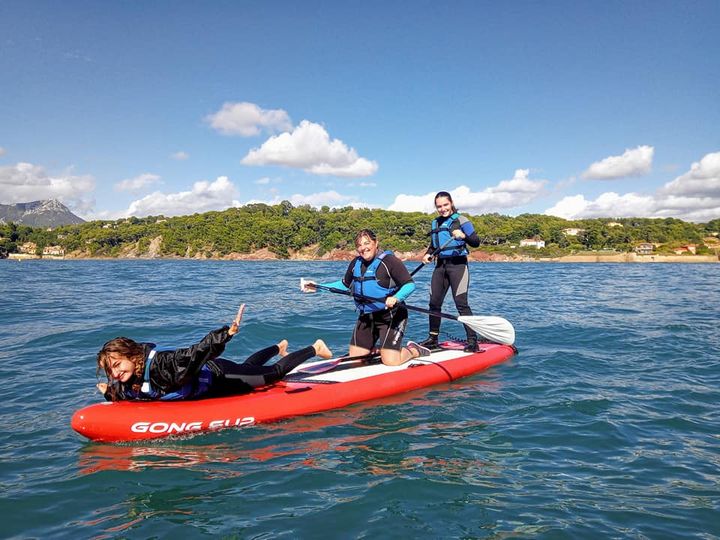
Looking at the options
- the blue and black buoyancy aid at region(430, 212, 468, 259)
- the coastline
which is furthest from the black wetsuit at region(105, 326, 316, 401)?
the coastline

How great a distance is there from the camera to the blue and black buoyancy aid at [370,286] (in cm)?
606

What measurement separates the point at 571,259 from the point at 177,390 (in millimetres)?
82237

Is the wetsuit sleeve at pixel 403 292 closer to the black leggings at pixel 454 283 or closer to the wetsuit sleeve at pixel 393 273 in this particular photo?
the wetsuit sleeve at pixel 393 273

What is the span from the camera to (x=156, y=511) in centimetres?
317

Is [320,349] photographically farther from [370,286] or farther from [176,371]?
[176,371]

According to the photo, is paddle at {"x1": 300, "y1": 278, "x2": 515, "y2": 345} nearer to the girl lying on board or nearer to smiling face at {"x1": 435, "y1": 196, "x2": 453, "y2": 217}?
smiling face at {"x1": 435, "y1": 196, "x2": 453, "y2": 217}

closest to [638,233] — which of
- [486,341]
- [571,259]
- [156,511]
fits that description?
[571,259]

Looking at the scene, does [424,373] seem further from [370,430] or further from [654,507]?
[654,507]

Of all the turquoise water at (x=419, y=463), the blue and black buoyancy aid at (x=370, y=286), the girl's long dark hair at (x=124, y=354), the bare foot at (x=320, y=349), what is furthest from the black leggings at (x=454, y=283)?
the girl's long dark hair at (x=124, y=354)

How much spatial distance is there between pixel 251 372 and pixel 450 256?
3.49 metres

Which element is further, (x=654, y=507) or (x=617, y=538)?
(x=654, y=507)

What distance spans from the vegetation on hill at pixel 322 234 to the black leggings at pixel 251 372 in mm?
83008

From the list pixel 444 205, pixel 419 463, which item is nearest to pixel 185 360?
pixel 419 463

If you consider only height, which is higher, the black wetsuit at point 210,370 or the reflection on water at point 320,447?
the black wetsuit at point 210,370
